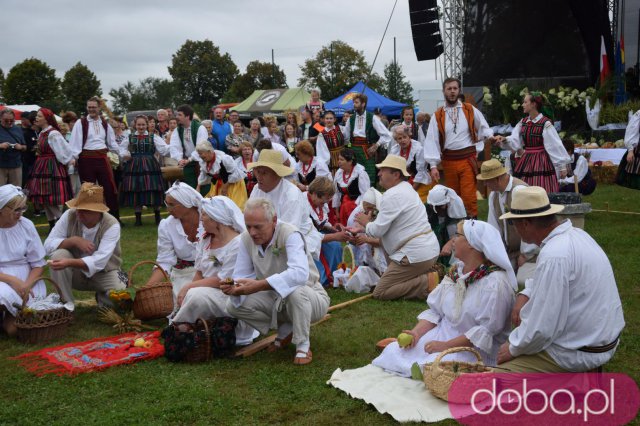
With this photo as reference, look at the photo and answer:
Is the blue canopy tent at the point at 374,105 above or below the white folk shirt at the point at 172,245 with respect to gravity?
above

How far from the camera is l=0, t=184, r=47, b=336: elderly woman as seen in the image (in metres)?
5.18

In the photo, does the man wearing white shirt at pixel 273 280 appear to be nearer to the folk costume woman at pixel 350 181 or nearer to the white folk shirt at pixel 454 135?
the folk costume woman at pixel 350 181

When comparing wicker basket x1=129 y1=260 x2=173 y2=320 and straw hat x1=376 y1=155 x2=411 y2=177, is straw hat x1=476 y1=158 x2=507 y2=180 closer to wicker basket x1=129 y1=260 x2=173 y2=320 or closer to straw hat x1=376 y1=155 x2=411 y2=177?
straw hat x1=376 y1=155 x2=411 y2=177

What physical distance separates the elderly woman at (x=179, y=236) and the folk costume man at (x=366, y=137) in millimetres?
5854

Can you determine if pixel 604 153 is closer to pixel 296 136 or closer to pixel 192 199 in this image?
pixel 296 136

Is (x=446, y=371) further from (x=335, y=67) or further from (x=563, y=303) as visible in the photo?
(x=335, y=67)

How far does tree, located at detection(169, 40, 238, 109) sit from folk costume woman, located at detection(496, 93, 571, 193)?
51.4 meters

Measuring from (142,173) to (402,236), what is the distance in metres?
6.79

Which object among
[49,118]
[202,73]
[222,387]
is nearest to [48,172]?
[49,118]

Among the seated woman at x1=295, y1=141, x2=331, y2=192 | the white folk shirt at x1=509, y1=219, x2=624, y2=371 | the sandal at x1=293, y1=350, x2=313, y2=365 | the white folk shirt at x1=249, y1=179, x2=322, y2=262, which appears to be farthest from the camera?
the seated woman at x1=295, y1=141, x2=331, y2=192

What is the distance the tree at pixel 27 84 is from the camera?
38844 millimetres

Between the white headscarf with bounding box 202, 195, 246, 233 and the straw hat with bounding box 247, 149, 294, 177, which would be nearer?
the white headscarf with bounding box 202, 195, 246, 233

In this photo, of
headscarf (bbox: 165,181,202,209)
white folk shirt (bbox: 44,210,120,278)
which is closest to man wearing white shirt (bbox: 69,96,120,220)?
white folk shirt (bbox: 44,210,120,278)

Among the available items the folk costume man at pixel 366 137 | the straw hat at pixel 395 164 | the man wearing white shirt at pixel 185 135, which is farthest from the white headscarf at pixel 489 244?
the man wearing white shirt at pixel 185 135
